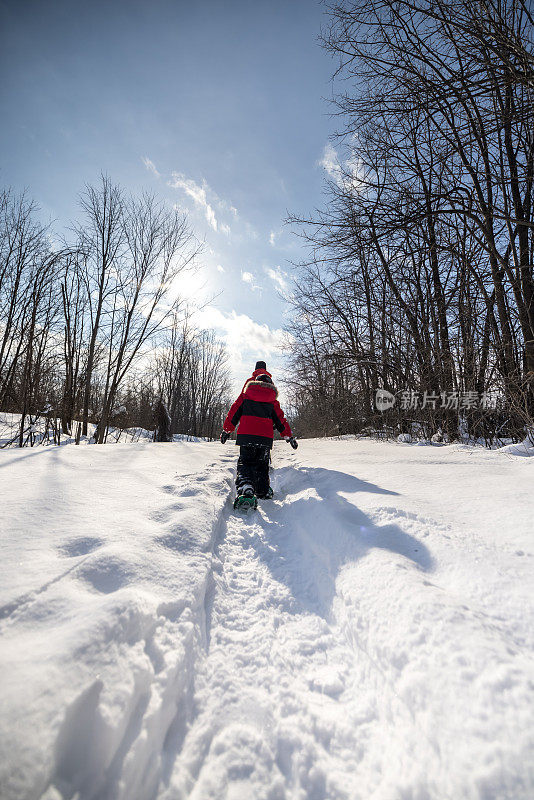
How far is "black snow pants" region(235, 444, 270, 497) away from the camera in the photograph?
3795 mm

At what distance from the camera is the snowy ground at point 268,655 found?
78 centimetres

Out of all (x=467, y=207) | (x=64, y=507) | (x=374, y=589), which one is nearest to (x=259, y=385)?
(x=64, y=507)

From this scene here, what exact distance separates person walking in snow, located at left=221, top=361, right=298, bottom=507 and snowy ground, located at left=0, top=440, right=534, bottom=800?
1536mm

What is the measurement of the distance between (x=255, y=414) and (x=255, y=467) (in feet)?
2.38

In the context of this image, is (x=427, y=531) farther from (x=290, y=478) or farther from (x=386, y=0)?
(x=386, y=0)

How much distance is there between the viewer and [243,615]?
65.2 inches

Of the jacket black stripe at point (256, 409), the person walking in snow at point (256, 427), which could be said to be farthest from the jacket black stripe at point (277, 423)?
the jacket black stripe at point (256, 409)

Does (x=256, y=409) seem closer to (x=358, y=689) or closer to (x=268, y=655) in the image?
(x=268, y=655)

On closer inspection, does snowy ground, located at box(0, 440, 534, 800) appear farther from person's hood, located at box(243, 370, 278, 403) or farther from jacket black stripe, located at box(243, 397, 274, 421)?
person's hood, located at box(243, 370, 278, 403)

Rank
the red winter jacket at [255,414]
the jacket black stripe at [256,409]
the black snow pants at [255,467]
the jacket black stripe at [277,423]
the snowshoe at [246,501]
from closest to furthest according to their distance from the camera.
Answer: the snowshoe at [246,501], the black snow pants at [255,467], the red winter jacket at [255,414], the jacket black stripe at [256,409], the jacket black stripe at [277,423]

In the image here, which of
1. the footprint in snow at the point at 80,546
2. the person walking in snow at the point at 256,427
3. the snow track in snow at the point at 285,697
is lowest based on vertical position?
the snow track in snow at the point at 285,697

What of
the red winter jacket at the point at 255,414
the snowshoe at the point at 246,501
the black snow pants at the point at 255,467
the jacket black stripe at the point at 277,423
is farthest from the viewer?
the jacket black stripe at the point at 277,423

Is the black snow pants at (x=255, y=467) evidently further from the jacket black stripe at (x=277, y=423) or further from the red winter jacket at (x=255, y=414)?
the jacket black stripe at (x=277, y=423)

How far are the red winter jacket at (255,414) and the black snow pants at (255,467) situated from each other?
0.31 ft
